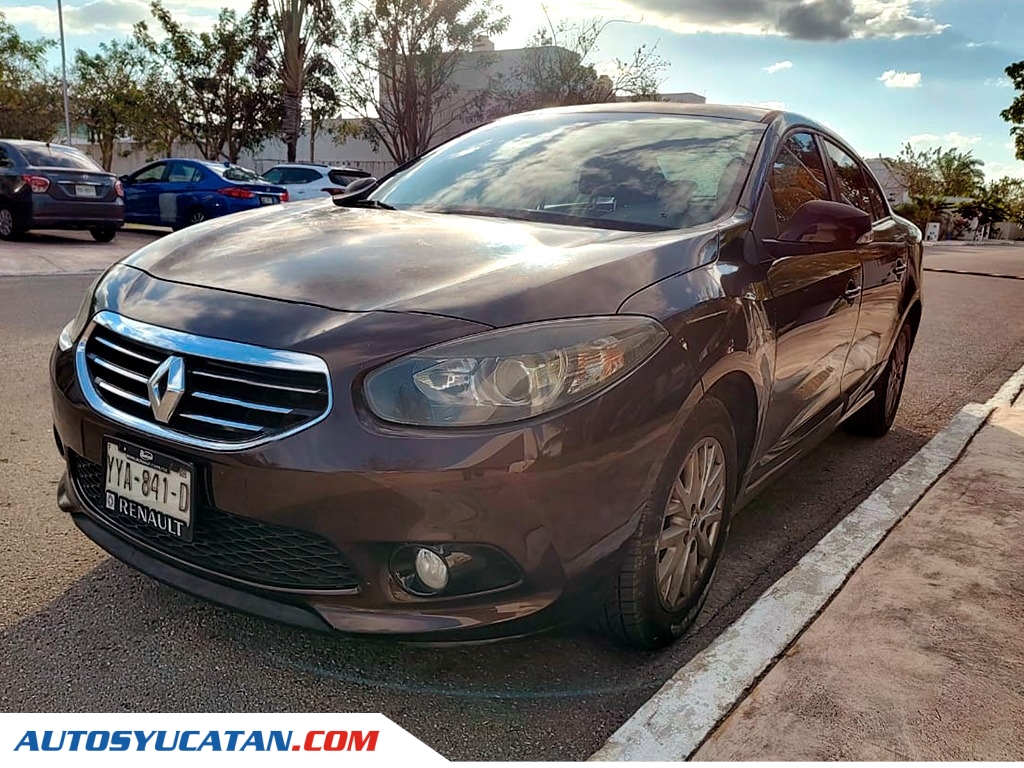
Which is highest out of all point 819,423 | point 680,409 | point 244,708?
point 680,409

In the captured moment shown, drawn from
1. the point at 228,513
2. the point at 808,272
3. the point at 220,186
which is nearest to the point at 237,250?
the point at 228,513

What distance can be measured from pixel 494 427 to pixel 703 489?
2.81 ft

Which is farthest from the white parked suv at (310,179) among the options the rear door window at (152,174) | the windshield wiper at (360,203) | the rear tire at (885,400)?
the windshield wiper at (360,203)

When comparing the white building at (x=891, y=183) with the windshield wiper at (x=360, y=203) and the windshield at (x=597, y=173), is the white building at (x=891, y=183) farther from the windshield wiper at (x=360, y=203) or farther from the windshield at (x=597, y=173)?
the windshield wiper at (x=360, y=203)

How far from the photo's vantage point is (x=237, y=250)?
8.65 feet

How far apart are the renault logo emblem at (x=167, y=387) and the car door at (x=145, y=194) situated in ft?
46.0

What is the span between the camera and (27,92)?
124 ft

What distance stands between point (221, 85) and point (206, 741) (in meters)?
33.2

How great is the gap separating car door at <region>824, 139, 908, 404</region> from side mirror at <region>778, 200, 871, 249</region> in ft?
2.46

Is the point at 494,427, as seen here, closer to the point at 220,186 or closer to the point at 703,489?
the point at 703,489

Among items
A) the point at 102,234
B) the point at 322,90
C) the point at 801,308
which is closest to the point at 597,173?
the point at 801,308

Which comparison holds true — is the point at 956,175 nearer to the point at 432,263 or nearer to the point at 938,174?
the point at 938,174

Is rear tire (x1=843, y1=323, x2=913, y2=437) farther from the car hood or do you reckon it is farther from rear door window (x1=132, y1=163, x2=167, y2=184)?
rear door window (x1=132, y1=163, x2=167, y2=184)

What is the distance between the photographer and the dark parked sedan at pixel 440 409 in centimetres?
202
